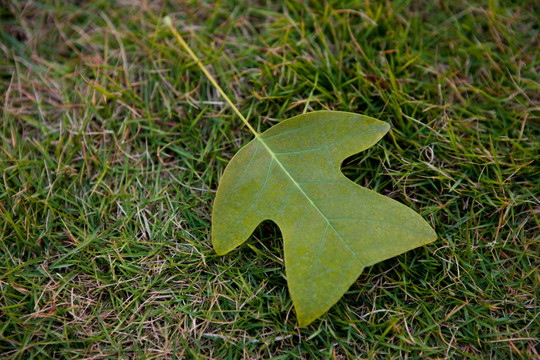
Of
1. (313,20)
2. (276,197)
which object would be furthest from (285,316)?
(313,20)

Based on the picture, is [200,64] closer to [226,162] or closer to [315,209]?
[226,162]

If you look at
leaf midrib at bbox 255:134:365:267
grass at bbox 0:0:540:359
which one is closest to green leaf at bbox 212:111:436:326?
leaf midrib at bbox 255:134:365:267

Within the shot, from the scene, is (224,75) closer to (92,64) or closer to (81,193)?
(92,64)

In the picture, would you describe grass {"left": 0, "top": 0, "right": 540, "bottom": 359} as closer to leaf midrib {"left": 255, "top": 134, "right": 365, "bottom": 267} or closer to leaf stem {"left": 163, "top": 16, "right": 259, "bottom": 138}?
leaf stem {"left": 163, "top": 16, "right": 259, "bottom": 138}

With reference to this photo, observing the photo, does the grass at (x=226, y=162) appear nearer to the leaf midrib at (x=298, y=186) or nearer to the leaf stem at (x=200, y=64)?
the leaf stem at (x=200, y=64)

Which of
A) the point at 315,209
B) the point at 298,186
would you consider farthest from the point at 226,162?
the point at 315,209

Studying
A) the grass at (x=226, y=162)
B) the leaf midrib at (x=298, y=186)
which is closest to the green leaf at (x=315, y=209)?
the leaf midrib at (x=298, y=186)
